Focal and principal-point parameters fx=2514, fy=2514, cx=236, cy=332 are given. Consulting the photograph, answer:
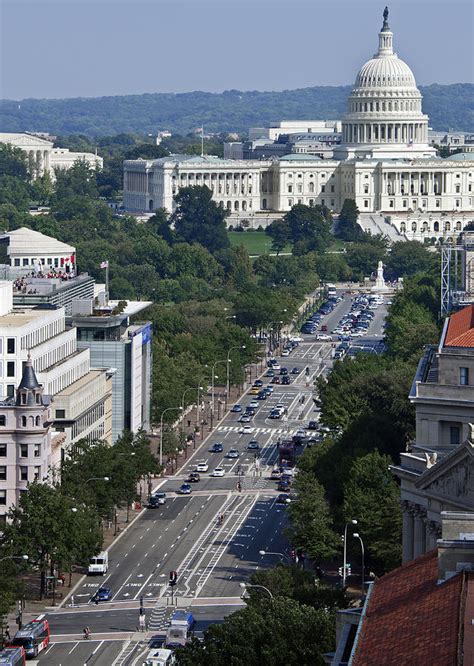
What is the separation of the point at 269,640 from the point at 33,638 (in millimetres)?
19947

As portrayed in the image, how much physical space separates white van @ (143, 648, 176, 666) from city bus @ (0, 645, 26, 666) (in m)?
3.72

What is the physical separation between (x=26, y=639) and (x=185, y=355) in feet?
263

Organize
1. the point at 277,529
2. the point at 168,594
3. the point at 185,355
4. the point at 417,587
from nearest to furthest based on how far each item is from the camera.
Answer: the point at 417,587
the point at 168,594
the point at 277,529
the point at 185,355

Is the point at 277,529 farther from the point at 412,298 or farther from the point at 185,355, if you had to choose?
the point at 412,298

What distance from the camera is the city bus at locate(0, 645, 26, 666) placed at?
72.5 metres

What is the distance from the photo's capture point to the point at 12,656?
7388 centimetres

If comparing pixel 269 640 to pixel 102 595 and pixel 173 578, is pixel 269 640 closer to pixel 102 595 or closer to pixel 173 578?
pixel 102 595

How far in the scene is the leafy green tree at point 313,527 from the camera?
92.5 m

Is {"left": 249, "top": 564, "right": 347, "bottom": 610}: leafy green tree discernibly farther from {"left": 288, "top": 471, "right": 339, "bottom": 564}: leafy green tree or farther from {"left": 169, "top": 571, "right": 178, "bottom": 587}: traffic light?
{"left": 169, "top": 571, "right": 178, "bottom": 587}: traffic light

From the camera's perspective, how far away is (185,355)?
15975 cm

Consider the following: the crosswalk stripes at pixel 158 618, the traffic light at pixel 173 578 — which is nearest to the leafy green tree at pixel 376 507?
the traffic light at pixel 173 578

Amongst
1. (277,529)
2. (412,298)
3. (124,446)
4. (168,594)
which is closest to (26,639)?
(168,594)

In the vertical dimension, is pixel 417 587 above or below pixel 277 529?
above

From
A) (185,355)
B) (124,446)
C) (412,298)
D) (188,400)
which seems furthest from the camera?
(412,298)
